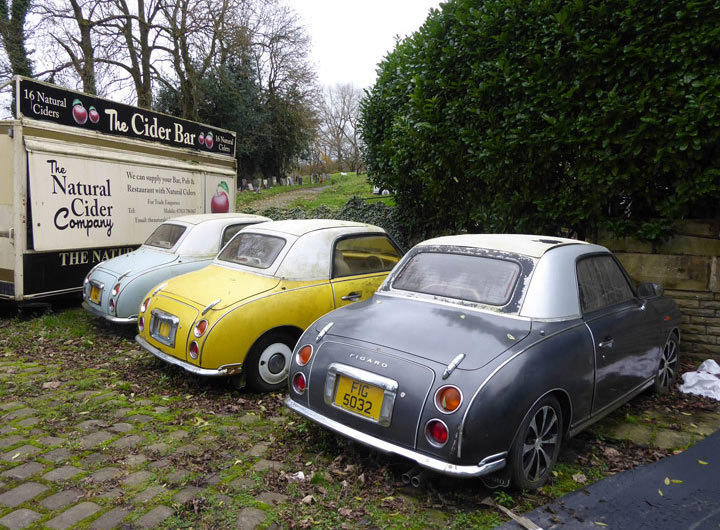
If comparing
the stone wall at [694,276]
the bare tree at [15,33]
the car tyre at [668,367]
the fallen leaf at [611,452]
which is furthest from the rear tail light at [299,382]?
the bare tree at [15,33]

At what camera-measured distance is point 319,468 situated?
11.5ft

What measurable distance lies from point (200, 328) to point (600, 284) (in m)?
3.49

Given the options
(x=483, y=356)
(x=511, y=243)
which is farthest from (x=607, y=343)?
(x=483, y=356)

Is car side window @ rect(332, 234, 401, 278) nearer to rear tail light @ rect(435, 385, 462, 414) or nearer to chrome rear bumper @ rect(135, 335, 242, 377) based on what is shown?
chrome rear bumper @ rect(135, 335, 242, 377)

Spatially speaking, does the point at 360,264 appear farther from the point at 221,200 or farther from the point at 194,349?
the point at 221,200

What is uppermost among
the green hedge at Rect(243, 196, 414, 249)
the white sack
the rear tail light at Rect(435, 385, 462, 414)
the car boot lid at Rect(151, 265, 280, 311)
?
→ the green hedge at Rect(243, 196, 414, 249)

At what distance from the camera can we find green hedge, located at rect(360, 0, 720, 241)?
16.4ft

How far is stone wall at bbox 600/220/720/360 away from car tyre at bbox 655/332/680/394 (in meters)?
0.99

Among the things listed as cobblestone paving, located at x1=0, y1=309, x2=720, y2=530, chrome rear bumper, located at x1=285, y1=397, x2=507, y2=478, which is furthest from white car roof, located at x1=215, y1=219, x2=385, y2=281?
chrome rear bumper, located at x1=285, y1=397, x2=507, y2=478

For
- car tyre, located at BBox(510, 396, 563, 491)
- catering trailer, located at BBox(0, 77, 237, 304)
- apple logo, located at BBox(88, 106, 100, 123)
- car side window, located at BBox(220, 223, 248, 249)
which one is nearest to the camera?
car tyre, located at BBox(510, 396, 563, 491)

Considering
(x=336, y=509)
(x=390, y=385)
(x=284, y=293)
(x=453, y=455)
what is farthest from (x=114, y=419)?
(x=453, y=455)

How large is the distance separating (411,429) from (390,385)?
284mm

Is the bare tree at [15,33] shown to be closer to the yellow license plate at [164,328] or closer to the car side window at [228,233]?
the car side window at [228,233]

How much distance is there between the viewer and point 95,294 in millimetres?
6762
